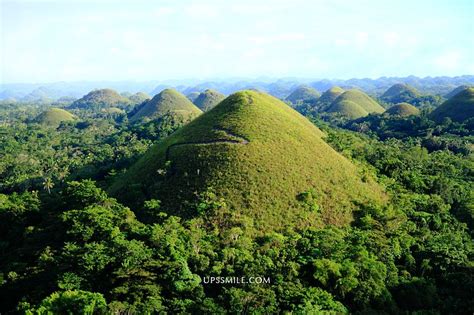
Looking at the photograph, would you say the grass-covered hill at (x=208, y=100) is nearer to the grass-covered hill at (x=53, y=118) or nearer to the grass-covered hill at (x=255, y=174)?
the grass-covered hill at (x=53, y=118)

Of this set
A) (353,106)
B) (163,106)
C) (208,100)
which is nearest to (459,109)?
(353,106)

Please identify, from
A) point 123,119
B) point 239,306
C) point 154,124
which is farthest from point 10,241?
point 123,119

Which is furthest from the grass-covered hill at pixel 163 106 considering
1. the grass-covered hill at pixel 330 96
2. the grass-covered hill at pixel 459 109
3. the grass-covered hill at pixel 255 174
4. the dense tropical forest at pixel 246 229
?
the grass-covered hill at pixel 255 174

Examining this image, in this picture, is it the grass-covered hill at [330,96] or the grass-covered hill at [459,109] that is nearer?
the grass-covered hill at [459,109]

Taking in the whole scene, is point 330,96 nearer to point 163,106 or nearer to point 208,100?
point 208,100

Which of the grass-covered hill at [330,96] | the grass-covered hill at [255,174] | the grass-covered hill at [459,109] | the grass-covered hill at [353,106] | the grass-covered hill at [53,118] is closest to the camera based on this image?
the grass-covered hill at [255,174]

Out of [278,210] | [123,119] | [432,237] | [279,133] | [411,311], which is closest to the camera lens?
[411,311]

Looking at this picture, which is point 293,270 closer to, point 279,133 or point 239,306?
point 239,306

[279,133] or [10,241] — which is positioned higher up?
[279,133]
